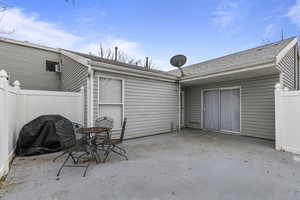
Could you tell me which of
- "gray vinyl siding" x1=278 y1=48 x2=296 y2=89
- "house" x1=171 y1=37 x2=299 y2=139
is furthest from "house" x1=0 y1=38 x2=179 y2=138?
"gray vinyl siding" x1=278 y1=48 x2=296 y2=89

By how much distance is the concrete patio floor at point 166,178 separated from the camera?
87.6 inches

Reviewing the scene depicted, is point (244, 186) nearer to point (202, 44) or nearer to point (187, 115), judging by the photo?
point (187, 115)

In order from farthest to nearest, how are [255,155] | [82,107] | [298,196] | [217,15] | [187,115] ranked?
1. [187,115]
2. [217,15]
3. [82,107]
4. [255,155]
5. [298,196]

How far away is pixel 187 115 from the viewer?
862 cm

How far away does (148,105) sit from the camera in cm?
643

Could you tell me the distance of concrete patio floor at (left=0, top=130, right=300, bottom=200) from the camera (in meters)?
2.23

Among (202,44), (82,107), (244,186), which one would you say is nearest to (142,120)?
(82,107)

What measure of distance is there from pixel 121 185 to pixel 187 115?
662cm

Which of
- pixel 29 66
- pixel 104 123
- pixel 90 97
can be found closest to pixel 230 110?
pixel 104 123

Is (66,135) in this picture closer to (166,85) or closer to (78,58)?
(78,58)

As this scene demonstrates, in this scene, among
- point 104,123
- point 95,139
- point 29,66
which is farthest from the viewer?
point 29,66

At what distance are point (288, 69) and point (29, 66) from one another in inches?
422

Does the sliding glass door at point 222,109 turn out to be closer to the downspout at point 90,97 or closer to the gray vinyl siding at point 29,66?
the downspout at point 90,97

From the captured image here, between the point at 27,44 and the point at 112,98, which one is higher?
the point at 27,44
